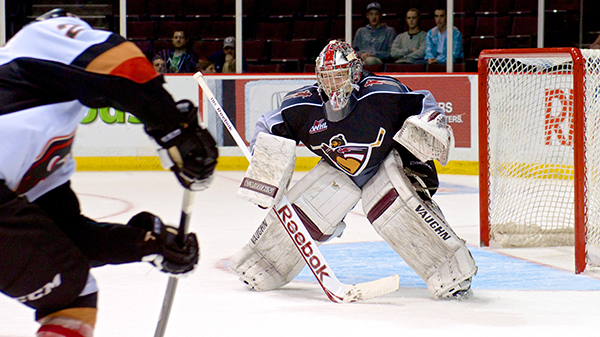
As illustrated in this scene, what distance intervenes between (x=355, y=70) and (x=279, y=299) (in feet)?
2.77

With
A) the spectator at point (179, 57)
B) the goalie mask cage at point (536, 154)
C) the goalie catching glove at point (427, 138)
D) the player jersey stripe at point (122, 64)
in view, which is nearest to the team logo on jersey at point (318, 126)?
the goalie catching glove at point (427, 138)

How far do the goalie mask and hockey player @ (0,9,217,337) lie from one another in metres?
1.38

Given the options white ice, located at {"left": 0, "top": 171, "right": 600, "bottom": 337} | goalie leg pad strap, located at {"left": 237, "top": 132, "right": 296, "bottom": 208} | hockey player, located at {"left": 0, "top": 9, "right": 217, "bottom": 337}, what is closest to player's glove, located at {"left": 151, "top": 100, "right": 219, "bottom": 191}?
hockey player, located at {"left": 0, "top": 9, "right": 217, "bottom": 337}

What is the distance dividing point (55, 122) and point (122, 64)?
0.15m

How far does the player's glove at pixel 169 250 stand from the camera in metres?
1.40

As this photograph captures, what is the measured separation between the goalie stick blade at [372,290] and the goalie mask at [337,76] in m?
0.59

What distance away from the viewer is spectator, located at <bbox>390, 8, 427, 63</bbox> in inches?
270

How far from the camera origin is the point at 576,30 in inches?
284

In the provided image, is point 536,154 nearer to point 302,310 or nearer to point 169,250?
point 302,310

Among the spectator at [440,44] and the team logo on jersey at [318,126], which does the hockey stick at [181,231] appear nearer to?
the team logo on jersey at [318,126]

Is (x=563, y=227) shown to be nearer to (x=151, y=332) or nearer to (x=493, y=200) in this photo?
(x=493, y=200)

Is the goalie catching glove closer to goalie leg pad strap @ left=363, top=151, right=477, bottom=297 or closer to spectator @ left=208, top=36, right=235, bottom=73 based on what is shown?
goalie leg pad strap @ left=363, top=151, right=477, bottom=297

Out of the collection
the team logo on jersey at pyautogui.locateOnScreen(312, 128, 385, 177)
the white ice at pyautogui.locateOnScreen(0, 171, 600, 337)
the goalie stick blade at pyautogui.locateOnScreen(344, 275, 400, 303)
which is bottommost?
the white ice at pyautogui.locateOnScreen(0, 171, 600, 337)

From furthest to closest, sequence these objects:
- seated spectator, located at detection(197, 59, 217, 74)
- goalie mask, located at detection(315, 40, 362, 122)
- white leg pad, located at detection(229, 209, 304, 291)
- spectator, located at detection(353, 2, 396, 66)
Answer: seated spectator, located at detection(197, 59, 217, 74)
spectator, located at detection(353, 2, 396, 66)
white leg pad, located at detection(229, 209, 304, 291)
goalie mask, located at detection(315, 40, 362, 122)
